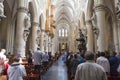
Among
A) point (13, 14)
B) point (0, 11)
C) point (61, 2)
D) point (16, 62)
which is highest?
point (61, 2)

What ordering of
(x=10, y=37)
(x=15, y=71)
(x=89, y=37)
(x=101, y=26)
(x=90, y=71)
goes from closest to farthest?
(x=90, y=71) < (x=15, y=71) < (x=101, y=26) < (x=10, y=37) < (x=89, y=37)

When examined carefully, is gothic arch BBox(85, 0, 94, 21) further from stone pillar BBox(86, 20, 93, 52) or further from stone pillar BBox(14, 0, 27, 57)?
stone pillar BBox(14, 0, 27, 57)

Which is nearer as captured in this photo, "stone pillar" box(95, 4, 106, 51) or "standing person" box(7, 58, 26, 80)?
"standing person" box(7, 58, 26, 80)

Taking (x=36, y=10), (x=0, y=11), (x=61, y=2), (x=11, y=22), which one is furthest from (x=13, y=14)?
(x=61, y=2)

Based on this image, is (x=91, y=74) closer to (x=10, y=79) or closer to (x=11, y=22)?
(x=10, y=79)

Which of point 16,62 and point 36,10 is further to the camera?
point 36,10

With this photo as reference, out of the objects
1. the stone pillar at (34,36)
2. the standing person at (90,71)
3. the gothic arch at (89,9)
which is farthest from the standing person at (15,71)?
the stone pillar at (34,36)

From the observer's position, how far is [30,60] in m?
13.9

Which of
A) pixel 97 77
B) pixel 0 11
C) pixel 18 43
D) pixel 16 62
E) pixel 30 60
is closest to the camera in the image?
pixel 97 77

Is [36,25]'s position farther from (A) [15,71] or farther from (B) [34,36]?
(A) [15,71]

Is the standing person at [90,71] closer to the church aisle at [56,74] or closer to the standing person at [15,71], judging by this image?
the standing person at [15,71]

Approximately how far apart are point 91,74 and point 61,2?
46950 millimetres

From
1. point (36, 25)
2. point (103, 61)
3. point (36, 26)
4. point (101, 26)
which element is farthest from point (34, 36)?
point (103, 61)

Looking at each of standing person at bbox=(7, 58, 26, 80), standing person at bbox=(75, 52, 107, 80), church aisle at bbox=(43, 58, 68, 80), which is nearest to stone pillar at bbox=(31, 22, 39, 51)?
church aisle at bbox=(43, 58, 68, 80)
